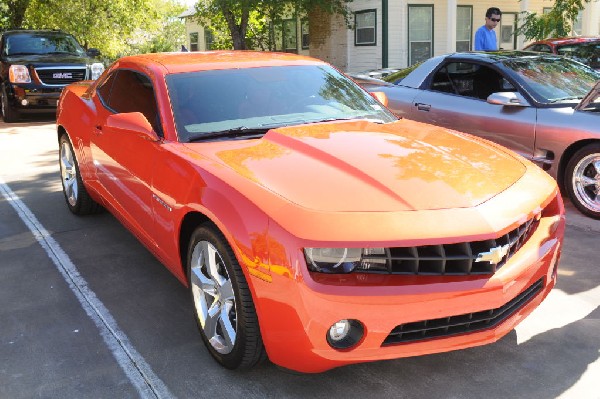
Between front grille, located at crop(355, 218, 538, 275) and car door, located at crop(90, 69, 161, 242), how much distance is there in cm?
168

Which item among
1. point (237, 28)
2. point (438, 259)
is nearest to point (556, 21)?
point (237, 28)

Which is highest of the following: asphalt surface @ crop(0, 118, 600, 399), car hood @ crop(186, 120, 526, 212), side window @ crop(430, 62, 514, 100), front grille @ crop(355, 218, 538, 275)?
side window @ crop(430, 62, 514, 100)

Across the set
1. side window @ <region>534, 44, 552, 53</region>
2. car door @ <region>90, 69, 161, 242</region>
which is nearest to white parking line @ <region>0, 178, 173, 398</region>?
car door @ <region>90, 69, 161, 242</region>

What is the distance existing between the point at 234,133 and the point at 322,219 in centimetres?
130

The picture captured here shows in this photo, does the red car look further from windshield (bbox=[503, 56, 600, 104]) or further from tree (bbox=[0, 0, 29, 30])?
tree (bbox=[0, 0, 29, 30])

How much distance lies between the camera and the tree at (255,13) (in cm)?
2066

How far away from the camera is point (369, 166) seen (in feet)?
10.4

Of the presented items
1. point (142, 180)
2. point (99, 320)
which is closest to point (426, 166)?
point (142, 180)

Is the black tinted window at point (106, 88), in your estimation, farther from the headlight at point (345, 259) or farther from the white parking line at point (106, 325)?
the headlight at point (345, 259)

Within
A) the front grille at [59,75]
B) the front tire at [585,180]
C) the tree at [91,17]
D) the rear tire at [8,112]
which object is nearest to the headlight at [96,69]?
the front grille at [59,75]

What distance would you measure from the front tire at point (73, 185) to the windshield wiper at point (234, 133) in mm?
2413

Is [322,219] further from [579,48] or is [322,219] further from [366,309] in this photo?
[579,48]

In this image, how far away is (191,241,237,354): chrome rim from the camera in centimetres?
304

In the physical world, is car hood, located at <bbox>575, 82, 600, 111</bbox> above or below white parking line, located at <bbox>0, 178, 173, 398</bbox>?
above
